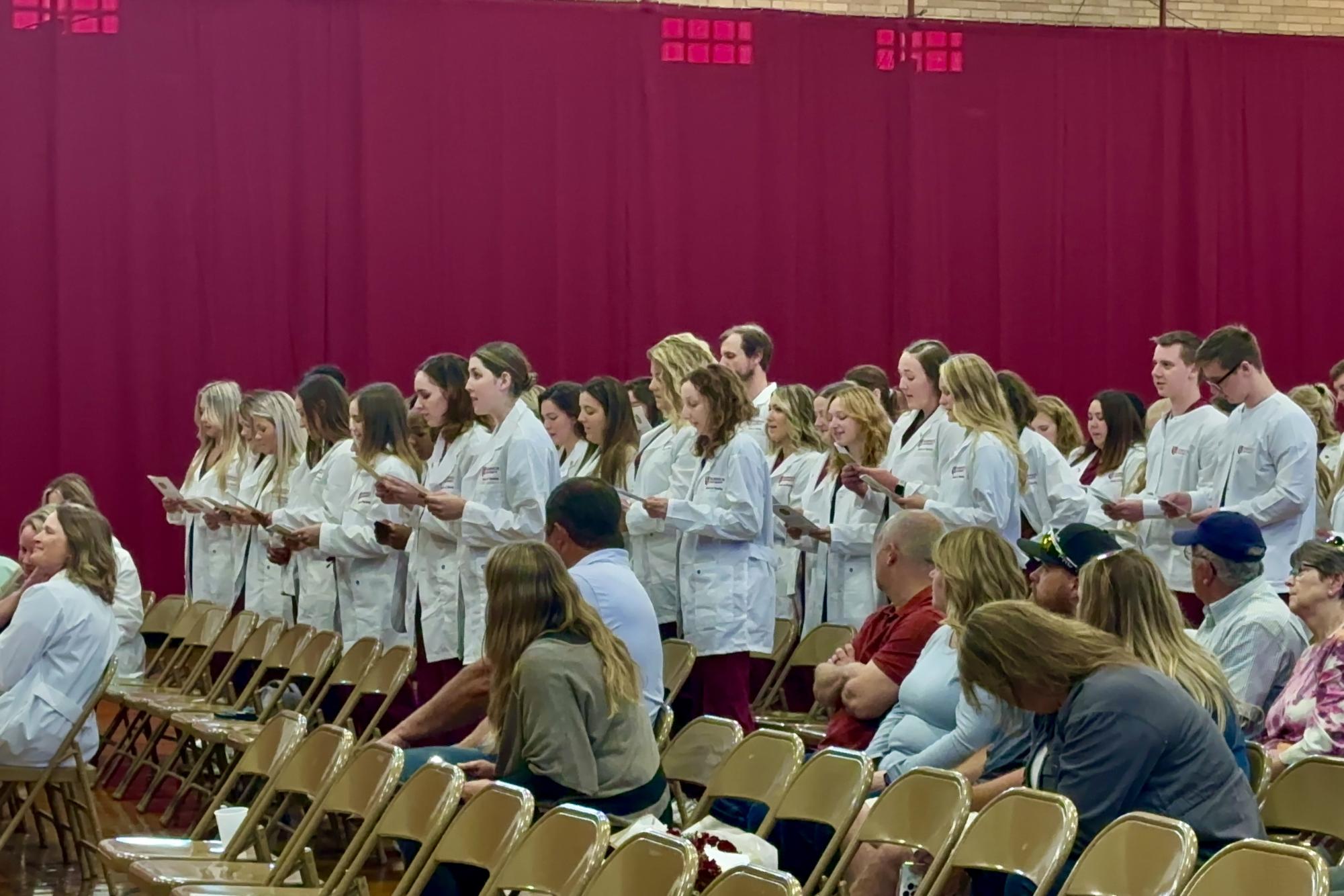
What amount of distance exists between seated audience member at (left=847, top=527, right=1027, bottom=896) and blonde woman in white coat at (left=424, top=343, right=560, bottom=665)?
2.27m

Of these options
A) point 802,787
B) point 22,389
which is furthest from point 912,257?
point 802,787

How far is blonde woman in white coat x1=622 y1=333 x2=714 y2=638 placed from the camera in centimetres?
752

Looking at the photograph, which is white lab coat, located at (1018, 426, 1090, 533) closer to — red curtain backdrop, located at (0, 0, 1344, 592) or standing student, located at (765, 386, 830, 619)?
standing student, located at (765, 386, 830, 619)

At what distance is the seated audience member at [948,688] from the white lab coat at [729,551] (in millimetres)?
2089

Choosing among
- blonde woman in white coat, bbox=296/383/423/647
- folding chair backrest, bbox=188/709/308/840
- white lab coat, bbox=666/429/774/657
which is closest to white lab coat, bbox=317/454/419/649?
blonde woman in white coat, bbox=296/383/423/647

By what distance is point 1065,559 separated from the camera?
5.05 meters

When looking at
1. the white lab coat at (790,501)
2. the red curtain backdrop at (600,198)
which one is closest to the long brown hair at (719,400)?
the white lab coat at (790,501)

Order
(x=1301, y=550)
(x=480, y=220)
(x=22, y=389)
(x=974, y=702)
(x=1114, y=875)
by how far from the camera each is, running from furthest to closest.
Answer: (x=480, y=220), (x=22, y=389), (x=1301, y=550), (x=974, y=702), (x=1114, y=875)

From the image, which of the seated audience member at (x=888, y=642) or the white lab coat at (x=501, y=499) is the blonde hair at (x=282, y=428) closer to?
the white lab coat at (x=501, y=499)

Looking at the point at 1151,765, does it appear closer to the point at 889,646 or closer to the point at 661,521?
the point at 889,646

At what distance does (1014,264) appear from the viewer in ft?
42.2

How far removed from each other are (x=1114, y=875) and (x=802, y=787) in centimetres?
106

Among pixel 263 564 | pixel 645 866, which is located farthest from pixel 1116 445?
pixel 645 866

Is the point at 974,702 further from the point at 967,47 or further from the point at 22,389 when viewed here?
the point at 967,47
